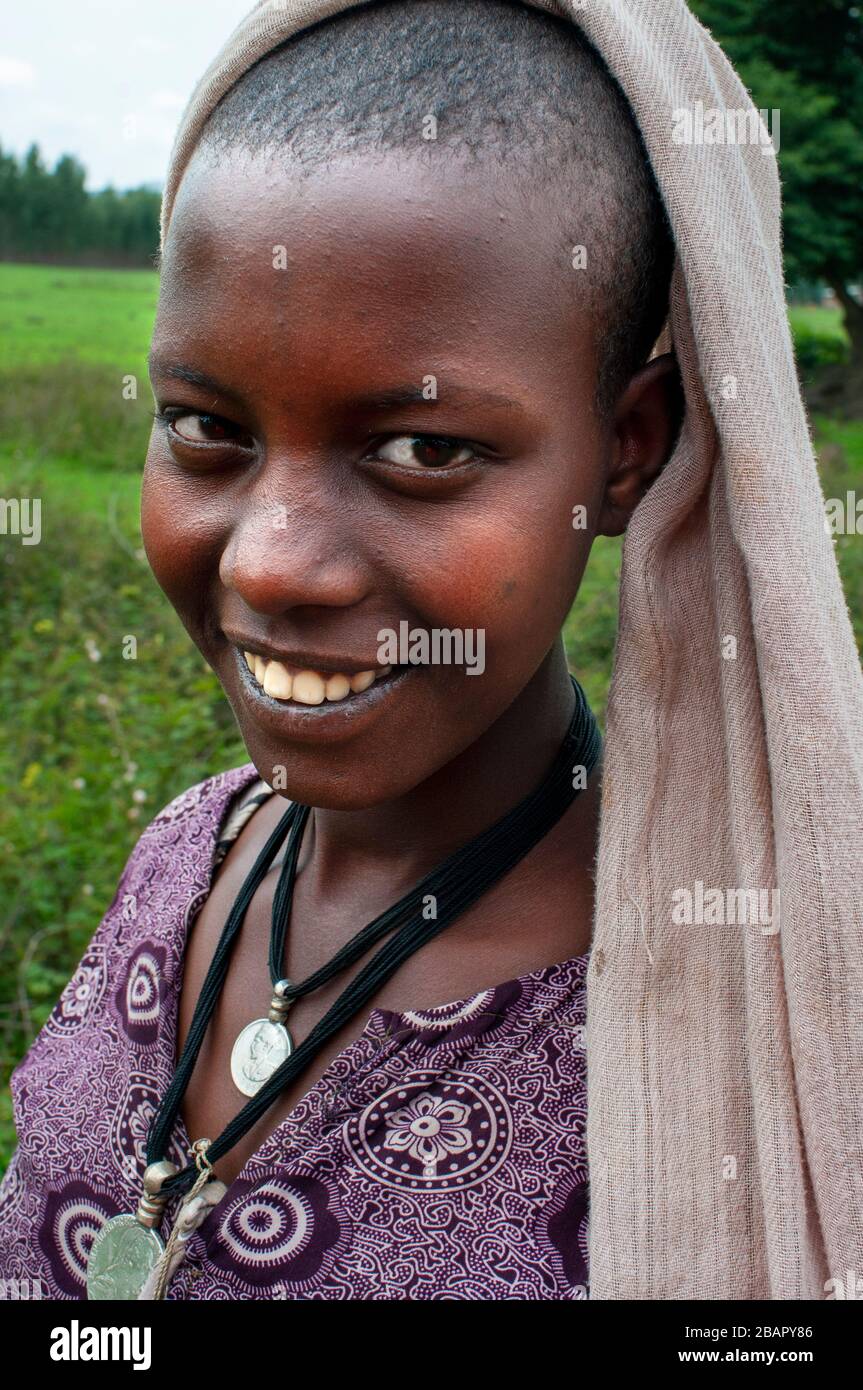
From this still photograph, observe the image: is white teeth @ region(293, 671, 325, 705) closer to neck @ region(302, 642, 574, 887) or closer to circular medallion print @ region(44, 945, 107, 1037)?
neck @ region(302, 642, 574, 887)

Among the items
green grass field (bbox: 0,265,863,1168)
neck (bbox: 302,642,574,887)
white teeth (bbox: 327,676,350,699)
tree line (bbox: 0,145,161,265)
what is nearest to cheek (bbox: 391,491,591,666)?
white teeth (bbox: 327,676,350,699)

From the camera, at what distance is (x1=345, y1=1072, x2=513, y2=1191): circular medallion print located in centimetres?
123

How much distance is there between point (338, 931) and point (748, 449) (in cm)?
72

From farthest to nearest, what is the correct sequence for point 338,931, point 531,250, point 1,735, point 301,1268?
point 1,735 < point 338,931 < point 301,1268 < point 531,250

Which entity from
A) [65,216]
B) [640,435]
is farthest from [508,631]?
[65,216]

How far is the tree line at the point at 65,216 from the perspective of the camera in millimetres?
14438

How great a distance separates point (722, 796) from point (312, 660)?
17.1 inches

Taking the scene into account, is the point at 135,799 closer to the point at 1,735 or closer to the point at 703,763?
the point at 1,735

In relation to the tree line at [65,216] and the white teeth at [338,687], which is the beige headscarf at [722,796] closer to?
the white teeth at [338,687]

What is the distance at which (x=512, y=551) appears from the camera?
3.67 ft

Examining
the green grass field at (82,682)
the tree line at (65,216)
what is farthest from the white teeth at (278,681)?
the tree line at (65,216)

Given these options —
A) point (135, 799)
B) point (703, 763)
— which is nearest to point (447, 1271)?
point (703, 763)

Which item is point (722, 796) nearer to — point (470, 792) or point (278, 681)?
point (470, 792)

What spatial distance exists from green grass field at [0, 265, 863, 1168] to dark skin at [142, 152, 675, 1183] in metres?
0.89
